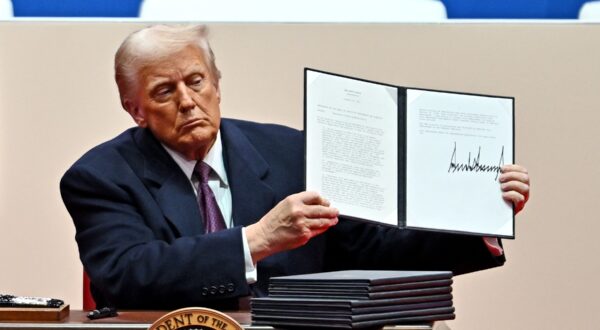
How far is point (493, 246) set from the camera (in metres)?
2.73

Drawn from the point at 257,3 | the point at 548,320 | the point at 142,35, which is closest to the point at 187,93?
the point at 142,35

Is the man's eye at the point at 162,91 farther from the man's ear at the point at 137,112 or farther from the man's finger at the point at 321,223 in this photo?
the man's finger at the point at 321,223

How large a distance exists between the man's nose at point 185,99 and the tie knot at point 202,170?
147 millimetres

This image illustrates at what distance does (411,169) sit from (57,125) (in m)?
1.67

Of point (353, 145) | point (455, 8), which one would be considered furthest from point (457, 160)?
point (455, 8)

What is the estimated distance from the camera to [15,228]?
12.7 ft

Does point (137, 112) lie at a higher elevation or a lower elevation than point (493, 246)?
higher

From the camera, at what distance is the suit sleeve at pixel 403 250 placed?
2.74m

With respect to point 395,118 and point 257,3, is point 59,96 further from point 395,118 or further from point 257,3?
point 395,118

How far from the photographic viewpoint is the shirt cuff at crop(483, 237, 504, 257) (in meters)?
2.72

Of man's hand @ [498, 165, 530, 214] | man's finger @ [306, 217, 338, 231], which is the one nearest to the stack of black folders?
man's finger @ [306, 217, 338, 231]

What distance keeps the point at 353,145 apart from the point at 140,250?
527mm

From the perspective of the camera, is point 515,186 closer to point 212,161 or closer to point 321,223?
point 321,223

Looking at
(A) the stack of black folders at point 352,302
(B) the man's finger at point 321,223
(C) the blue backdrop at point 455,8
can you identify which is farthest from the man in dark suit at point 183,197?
(C) the blue backdrop at point 455,8
